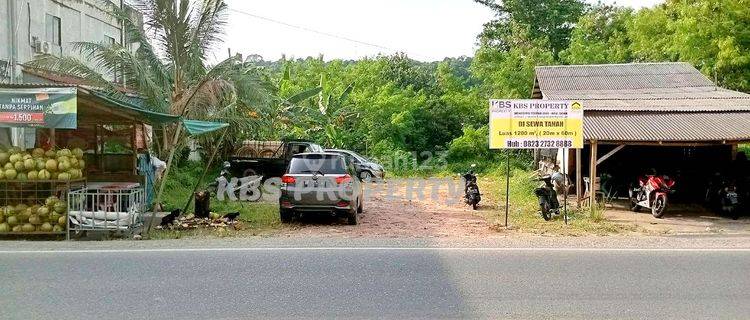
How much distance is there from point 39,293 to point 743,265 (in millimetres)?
8629

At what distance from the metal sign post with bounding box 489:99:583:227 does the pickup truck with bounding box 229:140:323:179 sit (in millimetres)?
10351

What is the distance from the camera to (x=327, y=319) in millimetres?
5801

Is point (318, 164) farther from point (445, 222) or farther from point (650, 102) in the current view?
point (650, 102)

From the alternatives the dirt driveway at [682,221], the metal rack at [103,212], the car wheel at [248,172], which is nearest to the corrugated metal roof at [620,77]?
the dirt driveway at [682,221]

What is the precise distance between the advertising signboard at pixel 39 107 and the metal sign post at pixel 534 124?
25.9 ft

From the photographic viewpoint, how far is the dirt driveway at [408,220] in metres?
12.2

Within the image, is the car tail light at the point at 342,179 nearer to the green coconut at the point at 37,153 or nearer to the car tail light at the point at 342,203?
the car tail light at the point at 342,203

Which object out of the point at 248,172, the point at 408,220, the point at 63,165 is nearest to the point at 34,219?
the point at 63,165

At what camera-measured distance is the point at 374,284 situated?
282 inches

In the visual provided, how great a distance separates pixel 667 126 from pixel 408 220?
675 centimetres

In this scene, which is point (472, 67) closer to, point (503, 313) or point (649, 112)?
point (649, 112)

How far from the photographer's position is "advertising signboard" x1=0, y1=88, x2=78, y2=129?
10500mm

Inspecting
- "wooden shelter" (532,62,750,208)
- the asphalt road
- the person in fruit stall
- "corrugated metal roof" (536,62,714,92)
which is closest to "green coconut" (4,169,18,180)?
the asphalt road

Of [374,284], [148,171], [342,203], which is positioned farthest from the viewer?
[148,171]
